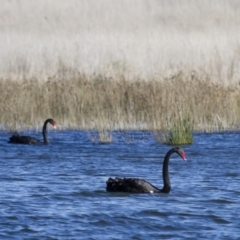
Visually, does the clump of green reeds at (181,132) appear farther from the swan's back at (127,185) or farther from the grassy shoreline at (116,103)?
the swan's back at (127,185)

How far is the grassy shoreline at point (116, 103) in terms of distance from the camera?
25.6 m

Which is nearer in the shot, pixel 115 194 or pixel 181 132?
pixel 115 194

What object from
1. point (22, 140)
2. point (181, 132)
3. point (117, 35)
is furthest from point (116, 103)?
point (117, 35)

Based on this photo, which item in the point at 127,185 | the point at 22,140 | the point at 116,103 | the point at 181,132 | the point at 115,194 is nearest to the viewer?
the point at 127,185

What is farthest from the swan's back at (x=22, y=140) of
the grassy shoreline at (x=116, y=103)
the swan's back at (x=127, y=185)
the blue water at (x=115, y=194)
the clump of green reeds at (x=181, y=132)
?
the swan's back at (x=127, y=185)

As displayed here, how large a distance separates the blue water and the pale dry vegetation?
52.7 inches

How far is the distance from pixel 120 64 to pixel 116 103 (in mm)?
12712

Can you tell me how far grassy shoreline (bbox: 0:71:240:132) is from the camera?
83.9ft

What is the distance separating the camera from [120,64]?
38.6 m

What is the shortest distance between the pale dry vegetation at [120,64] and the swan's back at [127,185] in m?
6.88

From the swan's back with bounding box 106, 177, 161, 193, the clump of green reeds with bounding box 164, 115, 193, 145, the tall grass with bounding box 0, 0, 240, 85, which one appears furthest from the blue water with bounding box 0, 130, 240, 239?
the tall grass with bounding box 0, 0, 240, 85

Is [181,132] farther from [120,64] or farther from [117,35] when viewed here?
[117,35]

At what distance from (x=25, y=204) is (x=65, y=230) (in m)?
2.00

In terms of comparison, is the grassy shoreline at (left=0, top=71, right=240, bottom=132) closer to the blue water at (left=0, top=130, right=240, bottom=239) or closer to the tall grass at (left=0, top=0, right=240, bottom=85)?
the blue water at (left=0, top=130, right=240, bottom=239)
